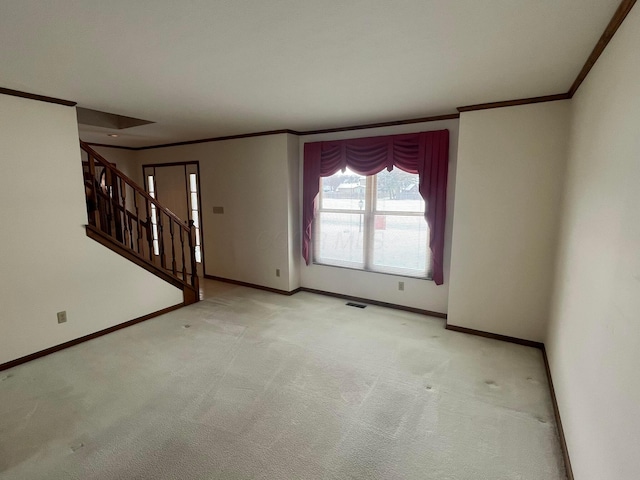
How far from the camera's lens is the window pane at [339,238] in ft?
14.7

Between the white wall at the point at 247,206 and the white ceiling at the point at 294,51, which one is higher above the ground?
the white ceiling at the point at 294,51

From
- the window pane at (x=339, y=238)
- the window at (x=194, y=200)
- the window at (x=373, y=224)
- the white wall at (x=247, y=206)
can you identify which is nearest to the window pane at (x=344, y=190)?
the window at (x=373, y=224)

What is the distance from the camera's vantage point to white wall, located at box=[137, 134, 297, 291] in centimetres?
469

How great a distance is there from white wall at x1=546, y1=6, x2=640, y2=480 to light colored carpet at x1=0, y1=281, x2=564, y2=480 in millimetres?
450

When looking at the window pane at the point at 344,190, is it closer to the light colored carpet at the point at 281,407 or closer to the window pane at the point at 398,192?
the window pane at the point at 398,192

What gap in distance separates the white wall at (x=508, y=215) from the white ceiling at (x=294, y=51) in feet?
1.02

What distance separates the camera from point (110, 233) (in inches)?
150

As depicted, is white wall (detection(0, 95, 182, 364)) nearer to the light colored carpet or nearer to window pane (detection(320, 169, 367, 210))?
the light colored carpet

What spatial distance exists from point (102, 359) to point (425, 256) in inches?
138

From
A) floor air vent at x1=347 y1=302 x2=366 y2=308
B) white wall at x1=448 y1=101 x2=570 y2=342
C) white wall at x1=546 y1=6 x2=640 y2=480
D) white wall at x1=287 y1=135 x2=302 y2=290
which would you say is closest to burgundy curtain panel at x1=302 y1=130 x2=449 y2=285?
white wall at x1=448 y1=101 x2=570 y2=342

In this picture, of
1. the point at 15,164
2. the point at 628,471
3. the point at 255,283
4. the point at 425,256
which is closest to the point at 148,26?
the point at 15,164

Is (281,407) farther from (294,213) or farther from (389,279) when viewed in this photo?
(294,213)

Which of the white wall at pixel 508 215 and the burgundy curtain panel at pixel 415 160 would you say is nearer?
the white wall at pixel 508 215

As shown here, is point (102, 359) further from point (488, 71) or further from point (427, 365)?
point (488, 71)
